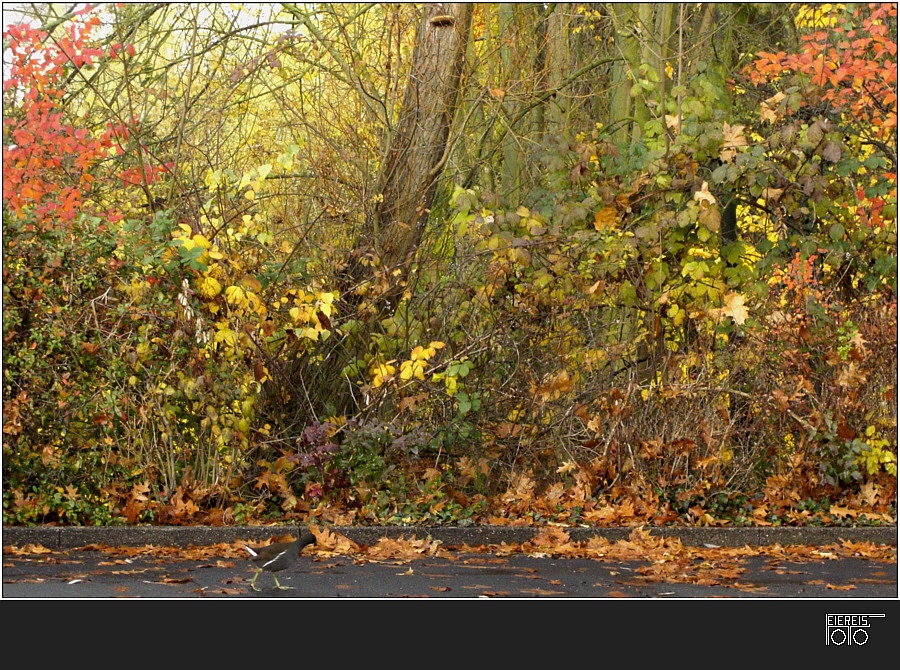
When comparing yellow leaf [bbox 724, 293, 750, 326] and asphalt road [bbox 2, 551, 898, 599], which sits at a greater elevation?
yellow leaf [bbox 724, 293, 750, 326]

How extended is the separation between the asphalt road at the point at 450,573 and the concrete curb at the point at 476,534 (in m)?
0.01

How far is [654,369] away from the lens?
9617 mm

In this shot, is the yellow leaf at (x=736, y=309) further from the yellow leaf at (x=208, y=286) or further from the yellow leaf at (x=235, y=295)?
the yellow leaf at (x=208, y=286)

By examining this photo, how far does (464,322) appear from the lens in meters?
9.76

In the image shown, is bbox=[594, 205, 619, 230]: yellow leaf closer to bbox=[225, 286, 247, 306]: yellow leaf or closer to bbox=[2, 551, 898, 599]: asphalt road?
bbox=[2, 551, 898, 599]: asphalt road

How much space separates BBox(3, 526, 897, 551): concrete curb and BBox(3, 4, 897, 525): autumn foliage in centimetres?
28

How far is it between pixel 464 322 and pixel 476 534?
6.30 ft

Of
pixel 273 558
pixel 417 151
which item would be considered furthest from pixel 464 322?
pixel 273 558

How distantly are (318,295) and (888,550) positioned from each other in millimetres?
4771

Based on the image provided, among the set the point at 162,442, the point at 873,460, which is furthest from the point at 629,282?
the point at 162,442

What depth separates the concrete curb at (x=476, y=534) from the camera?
8.48m

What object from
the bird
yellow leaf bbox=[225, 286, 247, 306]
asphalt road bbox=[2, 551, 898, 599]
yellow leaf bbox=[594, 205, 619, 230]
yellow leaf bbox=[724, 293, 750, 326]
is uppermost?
yellow leaf bbox=[594, 205, 619, 230]

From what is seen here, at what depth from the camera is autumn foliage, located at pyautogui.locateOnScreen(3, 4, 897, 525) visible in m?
8.88

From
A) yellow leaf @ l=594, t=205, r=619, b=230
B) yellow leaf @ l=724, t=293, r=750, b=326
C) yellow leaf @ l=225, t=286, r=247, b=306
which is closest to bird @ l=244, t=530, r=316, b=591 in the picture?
yellow leaf @ l=225, t=286, r=247, b=306
